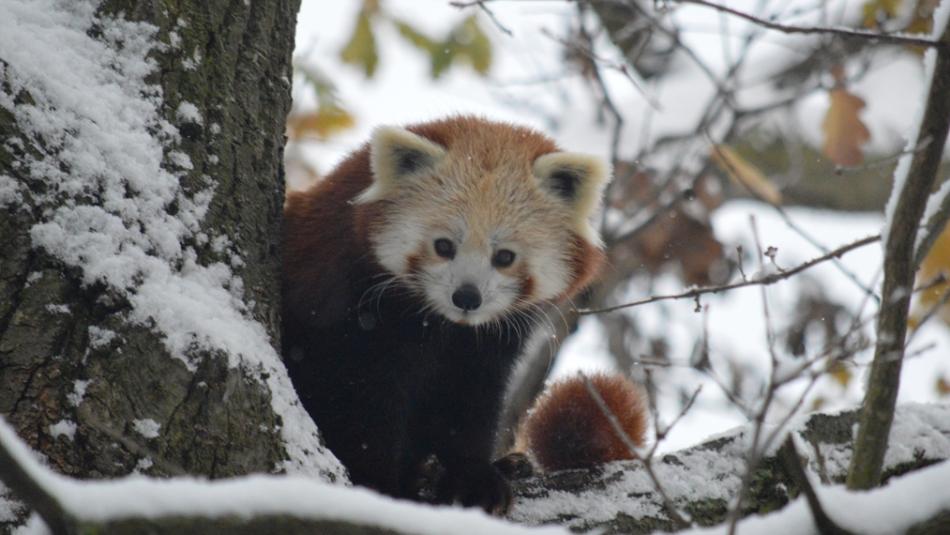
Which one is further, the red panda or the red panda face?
the red panda face

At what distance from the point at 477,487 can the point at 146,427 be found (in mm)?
1647

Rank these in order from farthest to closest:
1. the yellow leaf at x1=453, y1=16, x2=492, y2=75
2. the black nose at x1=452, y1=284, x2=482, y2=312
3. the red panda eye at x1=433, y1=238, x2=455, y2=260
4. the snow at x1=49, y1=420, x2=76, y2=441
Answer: the yellow leaf at x1=453, y1=16, x2=492, y2=75 < the red panda eye at x1=433, y1=238, x2=455, y2=260 < the black nose at x1=452, y1=284, x2=482, y2=312 < the snow at x1=49, y1=420, x2=76, y2=441

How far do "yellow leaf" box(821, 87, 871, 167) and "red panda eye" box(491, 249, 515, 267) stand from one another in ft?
7.54

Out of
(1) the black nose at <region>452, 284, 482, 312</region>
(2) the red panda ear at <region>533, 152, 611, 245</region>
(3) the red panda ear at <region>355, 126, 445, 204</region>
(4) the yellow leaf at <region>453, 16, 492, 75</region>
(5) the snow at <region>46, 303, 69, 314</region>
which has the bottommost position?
(5) the snow at <region>46, 303, 69, 314</region>

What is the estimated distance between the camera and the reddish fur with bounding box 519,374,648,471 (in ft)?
12.1

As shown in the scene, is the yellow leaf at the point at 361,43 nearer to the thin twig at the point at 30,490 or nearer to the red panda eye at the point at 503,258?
the red panda eye at the point at 503,258

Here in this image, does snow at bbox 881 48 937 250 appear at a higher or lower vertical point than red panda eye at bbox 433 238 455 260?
lower

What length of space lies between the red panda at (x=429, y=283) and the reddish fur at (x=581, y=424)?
0.21 metres

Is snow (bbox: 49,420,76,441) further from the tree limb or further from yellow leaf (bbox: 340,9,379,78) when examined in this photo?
yellow leaf (bbox: 340,9,379,78)

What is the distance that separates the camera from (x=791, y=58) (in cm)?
794

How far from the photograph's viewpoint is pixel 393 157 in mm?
3807

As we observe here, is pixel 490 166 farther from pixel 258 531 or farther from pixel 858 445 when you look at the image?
pixel 258 531

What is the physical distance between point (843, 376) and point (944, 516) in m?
6.08

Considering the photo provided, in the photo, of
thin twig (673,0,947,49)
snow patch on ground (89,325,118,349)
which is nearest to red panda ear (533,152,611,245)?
thin twig (673,0,947,49)
